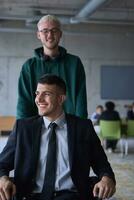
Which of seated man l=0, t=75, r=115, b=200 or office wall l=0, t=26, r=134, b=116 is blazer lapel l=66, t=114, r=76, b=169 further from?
office wall l=0, t=26, r=134, b=116

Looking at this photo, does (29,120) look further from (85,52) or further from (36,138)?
(85,52)

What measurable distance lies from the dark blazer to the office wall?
9.87 meters

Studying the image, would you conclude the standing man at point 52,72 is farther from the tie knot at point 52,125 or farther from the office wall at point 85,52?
the office wall at point 85,52

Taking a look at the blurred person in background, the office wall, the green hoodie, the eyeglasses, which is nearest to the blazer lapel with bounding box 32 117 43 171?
the green hoodie

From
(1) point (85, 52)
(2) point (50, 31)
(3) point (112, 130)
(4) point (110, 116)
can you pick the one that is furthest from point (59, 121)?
(1) point (85, 52)

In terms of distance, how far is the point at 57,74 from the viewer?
2586mm

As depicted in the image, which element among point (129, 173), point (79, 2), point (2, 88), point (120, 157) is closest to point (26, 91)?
point (129, 173)

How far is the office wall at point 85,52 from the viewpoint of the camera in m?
12.3

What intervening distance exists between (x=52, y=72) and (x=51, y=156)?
0.58 metres

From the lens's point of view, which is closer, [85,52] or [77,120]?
[77,120]

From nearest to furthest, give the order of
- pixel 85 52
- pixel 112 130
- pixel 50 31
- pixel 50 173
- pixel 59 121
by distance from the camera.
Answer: pixel 50 173, pixel 59 121, pixel 50 31, pixel 112 130, pixel 85 52

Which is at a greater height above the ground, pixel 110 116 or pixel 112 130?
pixel 110 116

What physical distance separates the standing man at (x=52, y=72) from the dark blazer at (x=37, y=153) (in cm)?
27

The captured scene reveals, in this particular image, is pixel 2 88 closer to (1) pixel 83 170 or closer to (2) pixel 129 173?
(2) pixel 129 173
